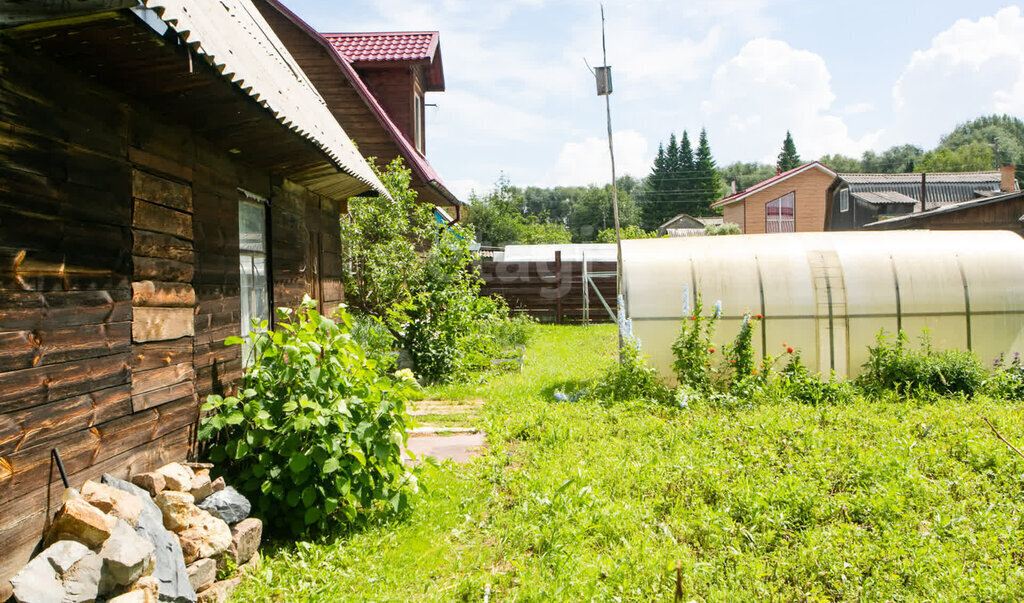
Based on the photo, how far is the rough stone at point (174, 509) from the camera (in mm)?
3213

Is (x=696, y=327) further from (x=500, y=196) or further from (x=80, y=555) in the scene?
(x=500, y=196)

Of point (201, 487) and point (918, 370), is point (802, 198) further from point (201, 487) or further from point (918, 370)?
point (201, 487)

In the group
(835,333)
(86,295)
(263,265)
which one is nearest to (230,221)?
(263,265)

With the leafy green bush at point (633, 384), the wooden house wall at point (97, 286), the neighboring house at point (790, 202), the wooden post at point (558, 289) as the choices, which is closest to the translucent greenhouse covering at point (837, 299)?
the leafy green bush at point (633, 384)

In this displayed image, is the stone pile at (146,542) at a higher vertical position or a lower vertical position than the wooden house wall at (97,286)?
lower

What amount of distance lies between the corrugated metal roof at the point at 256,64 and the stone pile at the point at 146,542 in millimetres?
2034

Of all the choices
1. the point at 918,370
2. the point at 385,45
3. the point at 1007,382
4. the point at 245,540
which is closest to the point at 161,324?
the point at 245,540

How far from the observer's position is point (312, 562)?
3.61m

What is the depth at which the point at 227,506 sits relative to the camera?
11.6ft

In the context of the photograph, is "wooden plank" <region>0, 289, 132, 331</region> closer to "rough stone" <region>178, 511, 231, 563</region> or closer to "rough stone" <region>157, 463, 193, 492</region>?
"rough stone" <region>157, 463, 193, 492</region>

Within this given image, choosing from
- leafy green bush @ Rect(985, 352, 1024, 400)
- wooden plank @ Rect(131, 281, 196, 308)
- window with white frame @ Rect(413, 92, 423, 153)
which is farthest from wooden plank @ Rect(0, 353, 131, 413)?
window with white frame @ Rect(413, 92, 423, 153)

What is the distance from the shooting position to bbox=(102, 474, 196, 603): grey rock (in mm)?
2811

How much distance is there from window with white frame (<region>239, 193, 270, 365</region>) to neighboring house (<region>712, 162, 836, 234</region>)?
35.1 metres

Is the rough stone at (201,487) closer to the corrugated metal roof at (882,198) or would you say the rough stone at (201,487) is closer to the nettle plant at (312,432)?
the nettle plant at (312,432)
